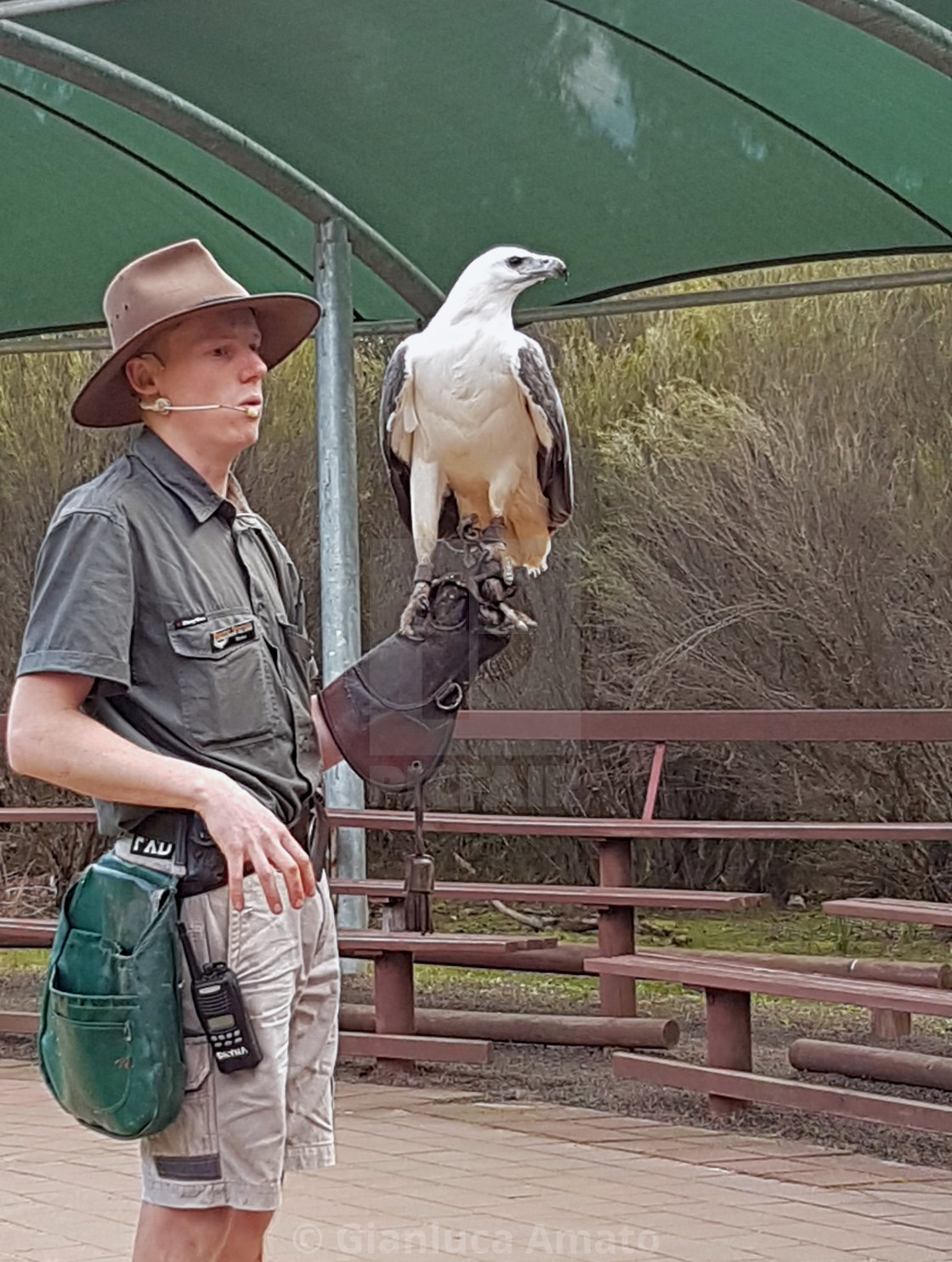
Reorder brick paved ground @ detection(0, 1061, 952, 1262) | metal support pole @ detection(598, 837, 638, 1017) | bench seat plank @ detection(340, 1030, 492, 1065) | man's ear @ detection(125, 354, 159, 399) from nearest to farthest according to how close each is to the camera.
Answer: man's ear @ detection(125, 354, 159, 399), brick paved ground @ detection(0, 1061, 952, 1262), bench seat plank @ detection(340, 1030, 492, 1065), metal support pole @ detection(598, 837, 638, 1017)

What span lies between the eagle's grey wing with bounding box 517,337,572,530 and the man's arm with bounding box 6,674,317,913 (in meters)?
2.30

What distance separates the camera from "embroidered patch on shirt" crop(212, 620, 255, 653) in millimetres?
2465

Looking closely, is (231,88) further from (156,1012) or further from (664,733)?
(156,1012)

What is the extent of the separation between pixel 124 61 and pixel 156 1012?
450 centimetres

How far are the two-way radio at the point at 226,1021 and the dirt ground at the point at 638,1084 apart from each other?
2.96m

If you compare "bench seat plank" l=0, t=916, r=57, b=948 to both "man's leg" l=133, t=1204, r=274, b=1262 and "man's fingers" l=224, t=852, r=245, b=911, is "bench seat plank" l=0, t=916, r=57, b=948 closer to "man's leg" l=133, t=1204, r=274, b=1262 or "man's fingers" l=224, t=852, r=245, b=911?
"man's leg" l=133, t=1204, r=274, b=1262

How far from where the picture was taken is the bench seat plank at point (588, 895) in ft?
19.4

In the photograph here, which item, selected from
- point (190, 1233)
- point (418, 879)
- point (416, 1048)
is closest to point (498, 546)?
point (418, 879)

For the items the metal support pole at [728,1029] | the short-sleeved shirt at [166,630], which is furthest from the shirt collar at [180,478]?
the metal support pole at [728,1029]

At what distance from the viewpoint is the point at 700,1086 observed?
5230 mm

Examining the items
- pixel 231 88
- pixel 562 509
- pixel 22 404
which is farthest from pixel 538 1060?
pixel 22 404

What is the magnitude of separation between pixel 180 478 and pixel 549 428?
2123mm

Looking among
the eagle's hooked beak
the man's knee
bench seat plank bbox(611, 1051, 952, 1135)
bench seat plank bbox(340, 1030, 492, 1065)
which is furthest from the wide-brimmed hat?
bench seat plank bbox(340, 1030, 492, 1065)

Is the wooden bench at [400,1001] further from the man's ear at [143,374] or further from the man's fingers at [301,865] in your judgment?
the man's fingers at [301,865]
